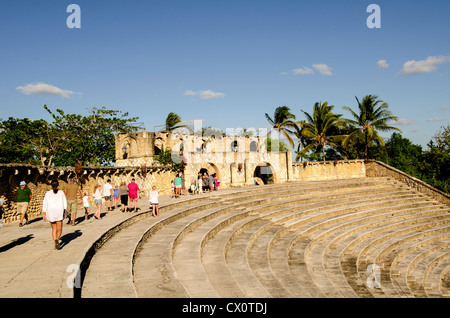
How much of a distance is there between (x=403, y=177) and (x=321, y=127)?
959cm

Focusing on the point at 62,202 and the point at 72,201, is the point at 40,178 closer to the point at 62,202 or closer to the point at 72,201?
the point at 72,201

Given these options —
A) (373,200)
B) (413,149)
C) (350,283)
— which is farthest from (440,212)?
(413,149)

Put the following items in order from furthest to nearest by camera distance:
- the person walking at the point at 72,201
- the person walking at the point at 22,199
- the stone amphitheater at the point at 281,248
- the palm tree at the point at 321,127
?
the palm tree at the point at 321,127 → the person walking at the point at 22,199 → the person walking at the point at 72,201 → the stone amphitheater at the point at 281,248

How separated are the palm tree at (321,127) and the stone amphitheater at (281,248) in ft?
37.2

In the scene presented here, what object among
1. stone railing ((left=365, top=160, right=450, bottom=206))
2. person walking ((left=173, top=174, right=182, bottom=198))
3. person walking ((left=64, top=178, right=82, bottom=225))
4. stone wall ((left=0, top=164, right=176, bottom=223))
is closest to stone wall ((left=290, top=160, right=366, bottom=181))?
stone railing ((left=365, top=160, right=450, bottom=206))

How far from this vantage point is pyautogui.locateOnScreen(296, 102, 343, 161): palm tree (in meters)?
30.0

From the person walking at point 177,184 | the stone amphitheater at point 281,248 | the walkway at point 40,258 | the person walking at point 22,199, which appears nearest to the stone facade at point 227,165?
the person walking at point 177,184

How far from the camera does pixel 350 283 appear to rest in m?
8.26

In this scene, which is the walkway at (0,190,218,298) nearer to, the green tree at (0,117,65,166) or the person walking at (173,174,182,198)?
the person walking at (173,174,182,198)

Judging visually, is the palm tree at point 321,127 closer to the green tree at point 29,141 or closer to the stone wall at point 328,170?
the stone wall at point 328,170

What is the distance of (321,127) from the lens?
3038cm

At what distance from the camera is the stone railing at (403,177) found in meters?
20.1
